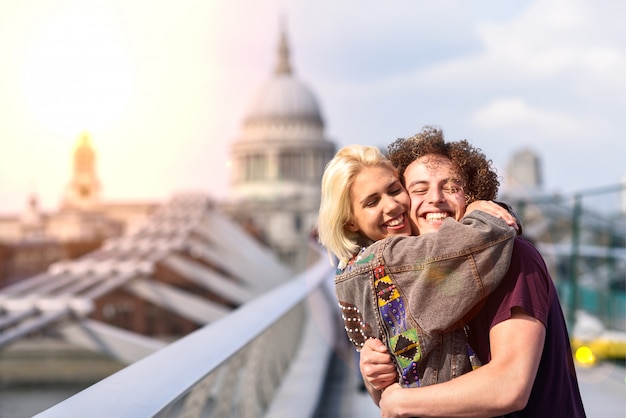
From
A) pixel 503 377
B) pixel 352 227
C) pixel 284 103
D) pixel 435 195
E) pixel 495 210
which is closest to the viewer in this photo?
pixel 503 377

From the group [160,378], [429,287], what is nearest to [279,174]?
[160,378]

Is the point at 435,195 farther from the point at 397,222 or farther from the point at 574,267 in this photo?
the point at 574,267

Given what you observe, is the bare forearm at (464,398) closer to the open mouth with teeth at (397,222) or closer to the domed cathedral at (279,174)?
the open mouth with teeth at (397,222)

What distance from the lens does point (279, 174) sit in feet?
211

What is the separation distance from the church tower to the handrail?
272ft

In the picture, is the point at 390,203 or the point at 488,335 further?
the point at 390,203

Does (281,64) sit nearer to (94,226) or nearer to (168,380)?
(94,226)

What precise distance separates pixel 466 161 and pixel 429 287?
0.30 metres

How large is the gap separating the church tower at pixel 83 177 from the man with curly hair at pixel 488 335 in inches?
3290

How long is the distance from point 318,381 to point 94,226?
2439 inches

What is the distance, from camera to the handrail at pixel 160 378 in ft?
4.36

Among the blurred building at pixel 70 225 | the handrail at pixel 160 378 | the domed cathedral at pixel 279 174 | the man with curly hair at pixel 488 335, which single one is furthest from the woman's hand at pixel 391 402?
the domed cathedral at pixel 279 174

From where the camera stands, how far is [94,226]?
2510 inches

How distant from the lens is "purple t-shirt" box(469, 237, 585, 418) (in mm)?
1246
